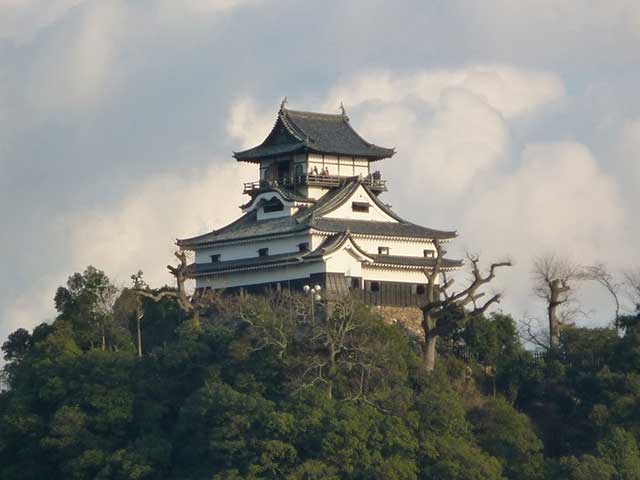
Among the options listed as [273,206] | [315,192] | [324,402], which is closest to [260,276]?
[273,206]

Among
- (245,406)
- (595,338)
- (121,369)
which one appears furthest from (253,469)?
(595,338)

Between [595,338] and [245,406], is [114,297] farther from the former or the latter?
[595,338]

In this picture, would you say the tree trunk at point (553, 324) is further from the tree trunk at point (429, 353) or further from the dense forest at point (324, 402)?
the tree trunk at point (429, 353)

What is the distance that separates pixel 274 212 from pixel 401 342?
8.56 m

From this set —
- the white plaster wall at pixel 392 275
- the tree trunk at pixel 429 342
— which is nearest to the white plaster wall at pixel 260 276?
the white plaster wall at pixel 392 275

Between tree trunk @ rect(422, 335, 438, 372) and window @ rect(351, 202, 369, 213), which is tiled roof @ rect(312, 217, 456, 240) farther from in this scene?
tree trunk @ rect(422, 335, 438, 372)

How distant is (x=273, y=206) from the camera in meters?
62.2

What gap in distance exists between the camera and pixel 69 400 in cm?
5544

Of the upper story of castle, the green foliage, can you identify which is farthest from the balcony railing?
the green foliage

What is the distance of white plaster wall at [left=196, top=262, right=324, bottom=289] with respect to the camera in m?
59.7

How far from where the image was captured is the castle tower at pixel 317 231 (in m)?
59.8

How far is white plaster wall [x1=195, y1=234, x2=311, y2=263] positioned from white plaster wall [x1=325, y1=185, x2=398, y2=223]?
145 cm

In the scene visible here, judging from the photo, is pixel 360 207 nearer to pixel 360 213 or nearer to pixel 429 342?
pixel 360 213

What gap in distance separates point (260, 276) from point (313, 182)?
3.51 meters
